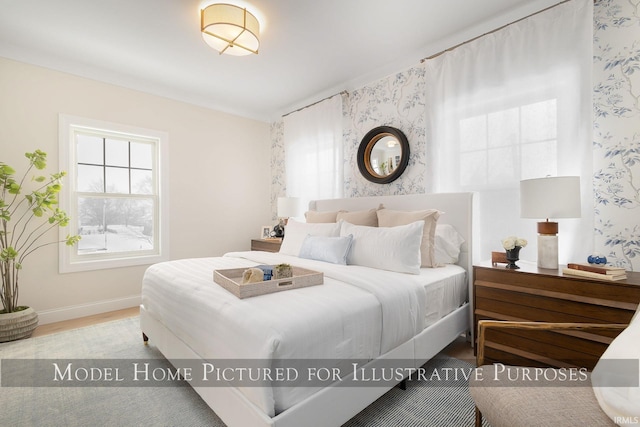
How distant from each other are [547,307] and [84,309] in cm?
419

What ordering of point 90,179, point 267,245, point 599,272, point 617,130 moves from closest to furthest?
1. point 599,272
2. point 617,130
3. point 90,179
4. point 267,245

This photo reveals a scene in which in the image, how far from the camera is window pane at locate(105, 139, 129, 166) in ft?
11.5

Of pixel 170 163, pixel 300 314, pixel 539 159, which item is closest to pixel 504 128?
pixel 539 159

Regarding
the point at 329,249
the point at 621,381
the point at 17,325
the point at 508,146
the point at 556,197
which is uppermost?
the point at 508,146

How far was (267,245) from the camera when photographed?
400cm

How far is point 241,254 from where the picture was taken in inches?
112

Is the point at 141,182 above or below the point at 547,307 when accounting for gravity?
above

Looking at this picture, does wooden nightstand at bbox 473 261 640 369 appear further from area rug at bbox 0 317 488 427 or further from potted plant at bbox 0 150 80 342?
potted plant at bbox 0 150 80 342

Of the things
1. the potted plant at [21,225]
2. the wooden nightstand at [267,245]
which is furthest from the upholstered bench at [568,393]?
the potted plant at [21,225]

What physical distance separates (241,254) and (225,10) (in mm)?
1978

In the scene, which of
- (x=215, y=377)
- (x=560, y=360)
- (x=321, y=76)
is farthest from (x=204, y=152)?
(x=560, y=360)

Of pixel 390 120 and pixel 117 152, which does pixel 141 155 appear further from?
pixel 390 120

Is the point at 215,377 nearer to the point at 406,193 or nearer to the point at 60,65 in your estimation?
the point at 406,193

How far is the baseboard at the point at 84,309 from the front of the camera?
9.93 ft
